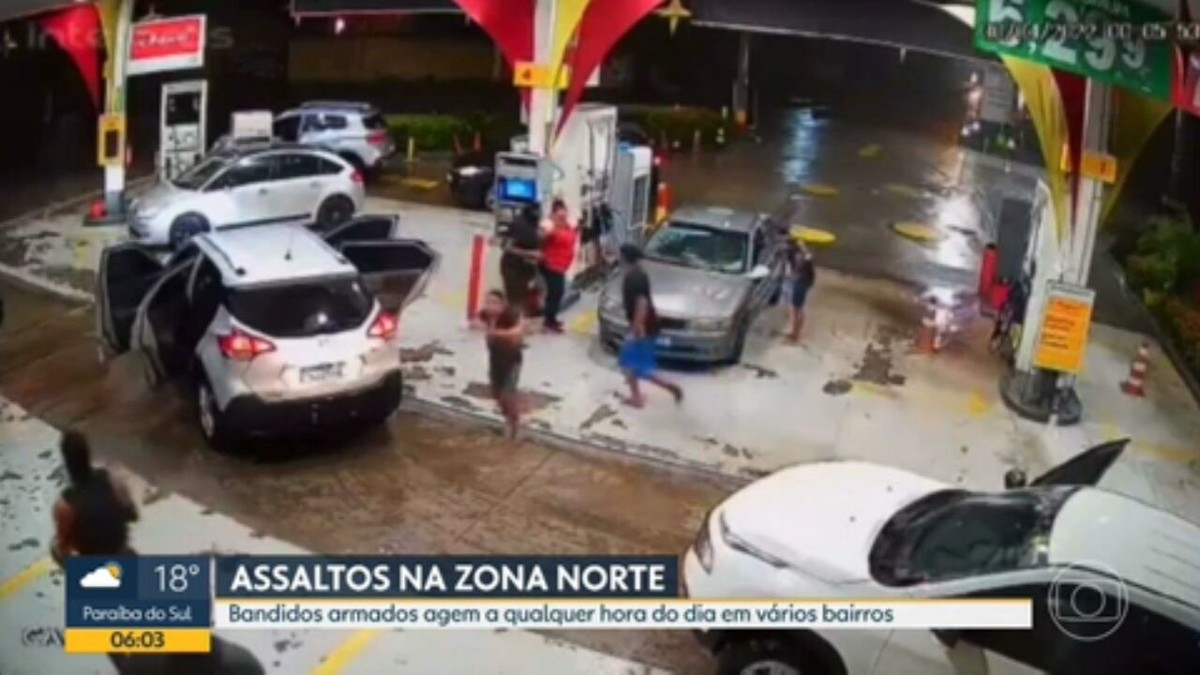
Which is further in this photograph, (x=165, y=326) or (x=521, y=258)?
(x=521, y=258)

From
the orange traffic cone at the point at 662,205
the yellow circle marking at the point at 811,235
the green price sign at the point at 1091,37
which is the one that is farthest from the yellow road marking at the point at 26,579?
the green price sign at the point at 1091,37

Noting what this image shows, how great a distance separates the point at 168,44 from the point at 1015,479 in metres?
2.52

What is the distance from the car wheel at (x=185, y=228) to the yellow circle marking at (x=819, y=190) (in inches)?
65.2

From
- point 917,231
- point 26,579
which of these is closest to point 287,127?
point 26,579

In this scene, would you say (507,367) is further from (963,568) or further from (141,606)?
(963,568)

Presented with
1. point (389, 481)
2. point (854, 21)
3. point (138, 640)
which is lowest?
point (138, 640)

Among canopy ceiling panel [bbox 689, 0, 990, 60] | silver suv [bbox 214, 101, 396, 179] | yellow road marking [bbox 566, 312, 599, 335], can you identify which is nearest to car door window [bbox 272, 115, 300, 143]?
silver suv [bbox 214, 101, 396, 179]

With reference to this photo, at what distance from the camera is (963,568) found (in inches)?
116

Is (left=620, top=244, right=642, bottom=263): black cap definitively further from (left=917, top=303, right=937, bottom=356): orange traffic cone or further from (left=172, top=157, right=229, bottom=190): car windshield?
(left=172, top=157, right=229, bottom=190): car windshield

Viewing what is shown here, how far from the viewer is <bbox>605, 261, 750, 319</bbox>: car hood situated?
3.39 m

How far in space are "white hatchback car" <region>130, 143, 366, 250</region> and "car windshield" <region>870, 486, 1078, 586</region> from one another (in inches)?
67.1

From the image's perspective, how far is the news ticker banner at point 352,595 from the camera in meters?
3.05

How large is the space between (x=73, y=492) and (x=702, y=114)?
1967mm

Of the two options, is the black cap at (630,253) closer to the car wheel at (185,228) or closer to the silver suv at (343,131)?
the silver suv at (343,131)
